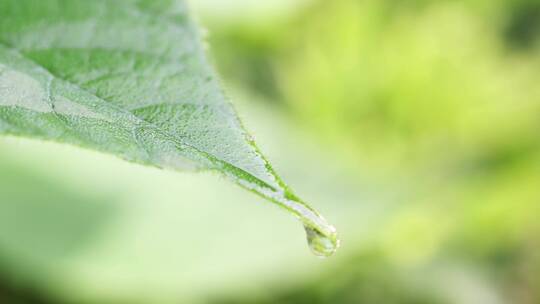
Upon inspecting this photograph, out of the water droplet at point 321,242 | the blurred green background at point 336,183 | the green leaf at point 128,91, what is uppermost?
the blurred green background at point 336,183

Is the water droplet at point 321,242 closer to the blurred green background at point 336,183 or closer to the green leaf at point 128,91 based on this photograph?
the green leaf at point 128,91

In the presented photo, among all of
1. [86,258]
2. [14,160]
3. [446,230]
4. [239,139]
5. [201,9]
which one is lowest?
[239,139]

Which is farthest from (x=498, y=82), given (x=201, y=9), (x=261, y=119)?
(x=201, y=9)

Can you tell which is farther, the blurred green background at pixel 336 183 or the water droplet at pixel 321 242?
the blurred green background at pixel 336 183

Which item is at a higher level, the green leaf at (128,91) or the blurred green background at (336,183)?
the blurred green background at (336,183)

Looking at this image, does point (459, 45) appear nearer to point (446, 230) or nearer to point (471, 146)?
point (471, 146)

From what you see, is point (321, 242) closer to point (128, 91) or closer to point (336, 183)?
point (128, 91)

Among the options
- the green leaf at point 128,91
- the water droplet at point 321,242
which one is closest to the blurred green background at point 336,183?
the green leaf at point 128,91

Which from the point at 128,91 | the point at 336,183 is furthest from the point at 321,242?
the point at 336,183
